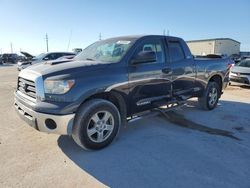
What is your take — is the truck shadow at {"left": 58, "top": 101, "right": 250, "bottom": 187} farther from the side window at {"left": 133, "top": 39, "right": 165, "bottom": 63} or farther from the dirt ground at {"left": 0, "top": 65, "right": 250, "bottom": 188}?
the side window at {"left": 133, "top": 39, "right": 165, "bottom": 63}

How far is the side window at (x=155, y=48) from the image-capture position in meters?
4.79

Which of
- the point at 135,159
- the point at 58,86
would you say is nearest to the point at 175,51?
the point at 135,159

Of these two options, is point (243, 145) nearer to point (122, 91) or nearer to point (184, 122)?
point (184, 122)

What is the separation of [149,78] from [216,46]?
170 feet

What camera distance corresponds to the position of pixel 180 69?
18.3 feet

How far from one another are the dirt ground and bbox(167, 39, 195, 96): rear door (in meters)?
0.88

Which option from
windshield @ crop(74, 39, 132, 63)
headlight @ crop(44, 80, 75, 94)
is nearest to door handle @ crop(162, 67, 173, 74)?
windshield @ crop(74, 39, 132, 63)

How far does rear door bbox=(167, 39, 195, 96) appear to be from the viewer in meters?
5.46

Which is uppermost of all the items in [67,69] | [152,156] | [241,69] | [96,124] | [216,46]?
[216,46]

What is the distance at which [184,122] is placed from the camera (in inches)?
231

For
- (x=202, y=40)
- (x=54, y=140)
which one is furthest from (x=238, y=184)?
(x=202, y=40)

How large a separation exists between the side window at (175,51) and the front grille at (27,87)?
2900 millimetres

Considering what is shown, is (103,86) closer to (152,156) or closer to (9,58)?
(152,156)

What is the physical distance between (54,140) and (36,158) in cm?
→ 73
